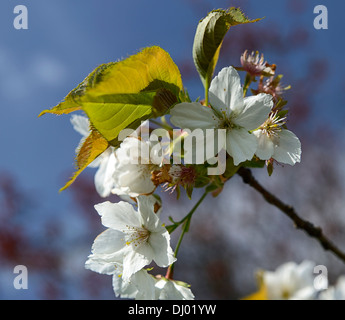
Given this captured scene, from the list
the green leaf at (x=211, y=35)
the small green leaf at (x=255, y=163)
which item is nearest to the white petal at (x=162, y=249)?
the small green leaf at (x=255, y=163)

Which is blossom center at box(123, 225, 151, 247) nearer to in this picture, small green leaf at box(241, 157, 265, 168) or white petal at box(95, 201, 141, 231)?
white petal at box(95, 201, 141, 231)

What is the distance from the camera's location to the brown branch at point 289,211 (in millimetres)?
1104

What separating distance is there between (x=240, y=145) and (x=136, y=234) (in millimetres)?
363

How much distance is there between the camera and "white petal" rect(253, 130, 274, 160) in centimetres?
85

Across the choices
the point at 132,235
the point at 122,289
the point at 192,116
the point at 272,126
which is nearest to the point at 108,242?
the point at 132,235

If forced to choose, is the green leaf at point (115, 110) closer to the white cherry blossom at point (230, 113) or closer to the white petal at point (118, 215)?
the white cherry blossom at point (230, 113)

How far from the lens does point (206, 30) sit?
0.88 m

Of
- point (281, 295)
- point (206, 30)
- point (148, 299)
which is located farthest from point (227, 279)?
point (206, 30)

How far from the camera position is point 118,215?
0.97 m

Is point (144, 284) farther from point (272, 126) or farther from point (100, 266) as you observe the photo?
point (272, 126)

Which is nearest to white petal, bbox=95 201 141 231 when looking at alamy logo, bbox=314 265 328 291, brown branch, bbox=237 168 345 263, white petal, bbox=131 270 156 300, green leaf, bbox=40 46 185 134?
white petal, bbox=131 270 156 300
